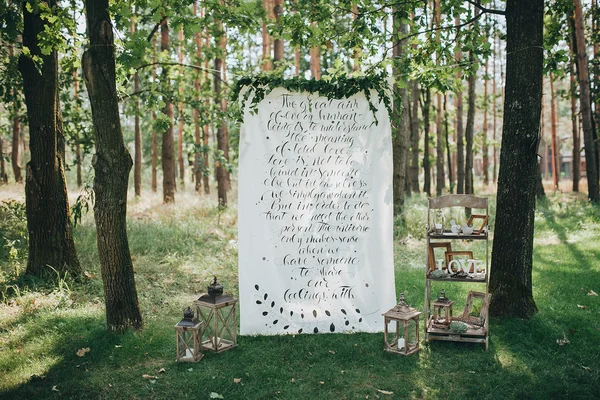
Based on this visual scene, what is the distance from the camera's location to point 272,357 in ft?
18.6

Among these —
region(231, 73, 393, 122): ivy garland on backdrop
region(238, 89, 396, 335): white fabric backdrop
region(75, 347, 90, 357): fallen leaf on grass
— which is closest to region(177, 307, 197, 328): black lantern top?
region(238, 89, 396, 335): white fabric backdrop

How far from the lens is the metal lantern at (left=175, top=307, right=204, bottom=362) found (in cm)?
545

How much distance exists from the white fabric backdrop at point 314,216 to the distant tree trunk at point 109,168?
1375 mm

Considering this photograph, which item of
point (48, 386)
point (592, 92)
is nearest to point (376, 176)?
point (48, 386)

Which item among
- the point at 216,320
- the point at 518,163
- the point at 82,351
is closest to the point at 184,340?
the point at 216,320

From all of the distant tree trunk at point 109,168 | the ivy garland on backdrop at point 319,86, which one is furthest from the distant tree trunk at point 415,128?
the distant tree trunk at point 109,168

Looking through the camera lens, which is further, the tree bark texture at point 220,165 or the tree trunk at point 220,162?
the tree bark texture at point 220,165

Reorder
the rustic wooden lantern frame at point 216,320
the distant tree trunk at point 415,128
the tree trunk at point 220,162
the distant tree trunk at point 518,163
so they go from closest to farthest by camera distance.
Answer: the rustic wooden lantern frame at point 216,320
the distant tree trunk at point 518,163
the tree trunk at point 220,162
the distant tree trunk at point 415,128

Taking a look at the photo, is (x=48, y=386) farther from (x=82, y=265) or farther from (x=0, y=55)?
(x=0, y=55)

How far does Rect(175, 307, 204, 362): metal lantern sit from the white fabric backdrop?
0.81 m

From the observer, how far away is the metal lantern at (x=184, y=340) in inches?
215

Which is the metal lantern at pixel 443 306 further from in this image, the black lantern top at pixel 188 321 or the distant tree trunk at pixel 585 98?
the distant tree trunk at pixel 585 98

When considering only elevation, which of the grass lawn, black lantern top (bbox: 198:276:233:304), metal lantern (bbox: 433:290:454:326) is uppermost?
black lantern top (bbox: 198:276:233:304)

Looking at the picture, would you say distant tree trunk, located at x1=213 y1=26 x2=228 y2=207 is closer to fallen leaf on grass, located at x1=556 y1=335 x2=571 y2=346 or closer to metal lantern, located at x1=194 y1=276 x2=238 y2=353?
metal lantern, located at x1=194 y1=276 x2=238 y2=353
